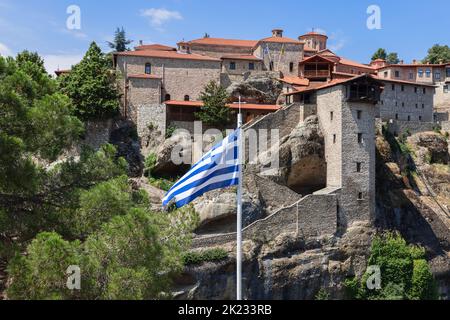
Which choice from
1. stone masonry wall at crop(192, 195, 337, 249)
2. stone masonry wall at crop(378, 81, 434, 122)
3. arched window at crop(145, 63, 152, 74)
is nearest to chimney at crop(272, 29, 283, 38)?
stone masonry wall at crop(378, 81, 434, 122)

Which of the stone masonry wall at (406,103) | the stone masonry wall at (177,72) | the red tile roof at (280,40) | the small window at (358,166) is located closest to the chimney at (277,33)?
the red tile roof at (280,40)

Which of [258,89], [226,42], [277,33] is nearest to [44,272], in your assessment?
[258,89]

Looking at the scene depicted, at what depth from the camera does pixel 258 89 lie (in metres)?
49.8

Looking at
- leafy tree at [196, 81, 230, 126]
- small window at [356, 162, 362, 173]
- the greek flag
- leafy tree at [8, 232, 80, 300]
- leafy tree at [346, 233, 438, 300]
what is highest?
leafy tree at [196, 81, 230, 126]

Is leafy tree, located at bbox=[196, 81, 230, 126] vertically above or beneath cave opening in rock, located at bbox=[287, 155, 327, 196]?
above

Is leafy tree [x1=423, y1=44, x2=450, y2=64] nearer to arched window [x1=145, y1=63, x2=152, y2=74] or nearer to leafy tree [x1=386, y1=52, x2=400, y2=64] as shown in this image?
leafy tree [x1=386, y1=52, x2=400, y2=64]

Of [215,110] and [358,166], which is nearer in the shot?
[358,166]

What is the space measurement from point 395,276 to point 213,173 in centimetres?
2425

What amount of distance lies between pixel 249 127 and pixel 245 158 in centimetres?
222

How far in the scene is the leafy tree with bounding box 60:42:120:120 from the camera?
133 feet

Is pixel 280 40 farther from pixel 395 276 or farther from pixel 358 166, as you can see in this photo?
pixel 395 276

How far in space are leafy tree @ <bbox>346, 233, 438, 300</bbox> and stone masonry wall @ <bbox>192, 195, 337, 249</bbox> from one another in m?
3.65

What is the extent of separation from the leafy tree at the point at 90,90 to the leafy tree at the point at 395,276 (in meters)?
20.7

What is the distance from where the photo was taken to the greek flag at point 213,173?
55.1 ft
